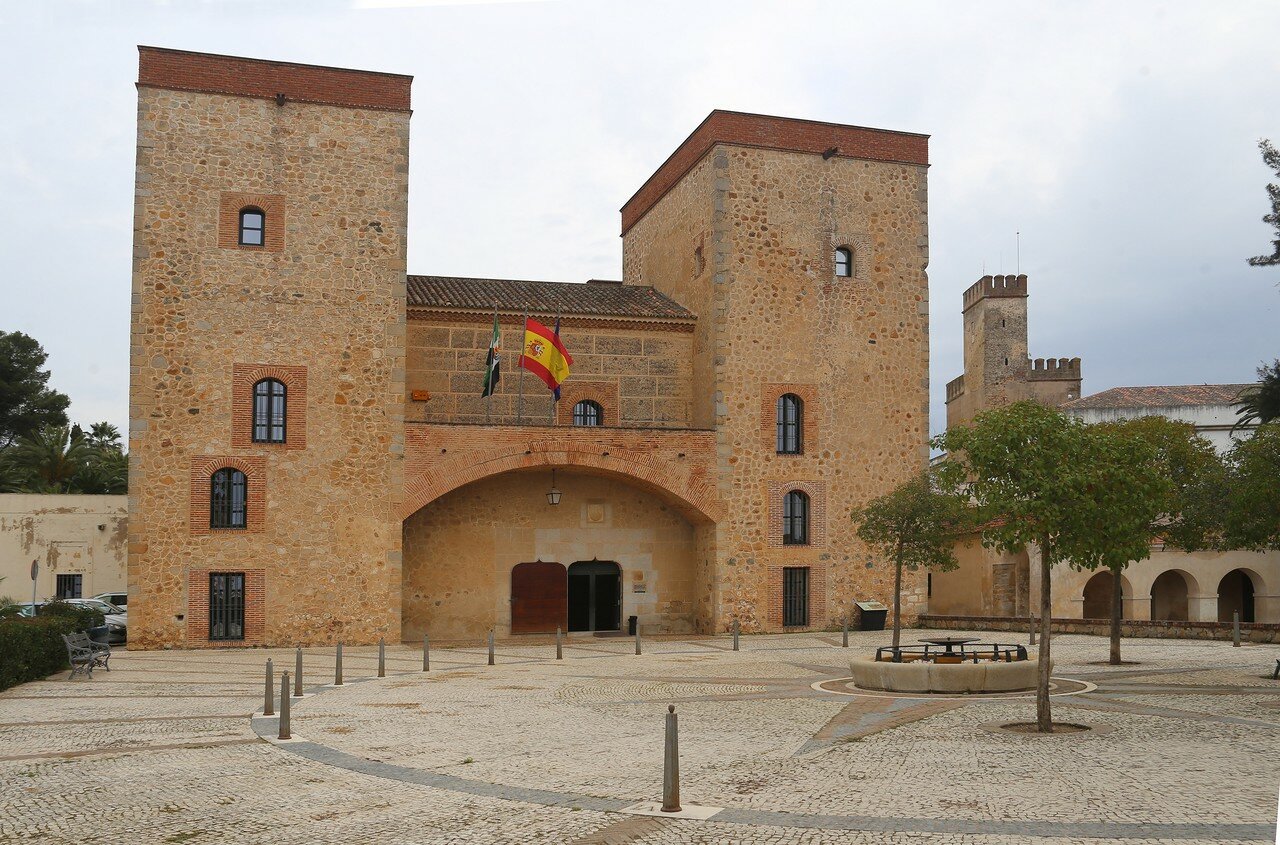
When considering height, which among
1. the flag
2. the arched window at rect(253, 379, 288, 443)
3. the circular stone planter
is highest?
the flag

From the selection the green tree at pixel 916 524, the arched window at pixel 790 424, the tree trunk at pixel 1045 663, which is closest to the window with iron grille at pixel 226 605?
the arched window at pixel 790 424

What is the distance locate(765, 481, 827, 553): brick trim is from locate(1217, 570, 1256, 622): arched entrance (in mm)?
19799

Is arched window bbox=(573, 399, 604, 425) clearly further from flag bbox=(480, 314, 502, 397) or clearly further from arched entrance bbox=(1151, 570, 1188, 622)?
arched entrance bbox=(1151, 570, 1188, 622)

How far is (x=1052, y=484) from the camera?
12.9 m

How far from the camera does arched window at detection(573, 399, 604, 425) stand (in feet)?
102

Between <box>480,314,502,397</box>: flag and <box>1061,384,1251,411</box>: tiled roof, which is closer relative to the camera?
<box>480,314,502,397</box>: flag

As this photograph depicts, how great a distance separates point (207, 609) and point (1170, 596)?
33316mm

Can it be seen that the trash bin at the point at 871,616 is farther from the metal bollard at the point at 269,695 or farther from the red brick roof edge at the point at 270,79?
the metal bollard at the point at 269,695

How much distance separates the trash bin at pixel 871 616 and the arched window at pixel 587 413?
28.4ft

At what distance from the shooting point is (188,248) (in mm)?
26406

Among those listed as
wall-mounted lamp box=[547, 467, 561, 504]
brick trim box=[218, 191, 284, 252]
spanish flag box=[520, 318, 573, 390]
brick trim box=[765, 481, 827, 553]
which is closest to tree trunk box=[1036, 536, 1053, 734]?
spanish flag box=[520, 318, 573, 390]

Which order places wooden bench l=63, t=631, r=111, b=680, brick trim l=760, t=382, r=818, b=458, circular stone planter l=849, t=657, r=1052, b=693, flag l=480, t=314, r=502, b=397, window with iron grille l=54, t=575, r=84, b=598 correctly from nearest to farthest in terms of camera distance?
circular stone planter l=849, t=657, r=1052, b=693 → wooden bench l=63, t=631, r=111, b=680 → flag l=480, t=314, r=502, b=397 → brick trim l=760, t=382, r=818, b=458 → window with iron grille l=54, t=575, r=84, b=598

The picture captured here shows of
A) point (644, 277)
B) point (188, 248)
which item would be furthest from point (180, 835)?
point (644, 277)

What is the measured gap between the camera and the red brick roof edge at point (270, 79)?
26531 millimetres
